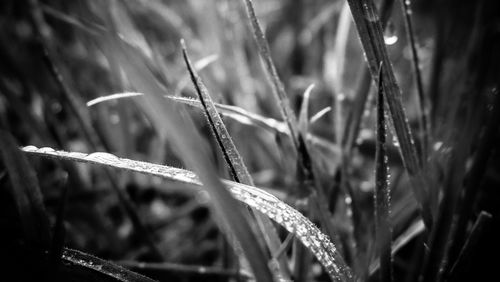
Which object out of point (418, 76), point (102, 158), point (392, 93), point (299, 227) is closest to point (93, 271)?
point (102, 158)

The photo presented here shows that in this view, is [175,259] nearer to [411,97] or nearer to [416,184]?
[416,184]

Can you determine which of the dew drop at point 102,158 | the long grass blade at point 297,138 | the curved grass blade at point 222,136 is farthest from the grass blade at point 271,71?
the dew drop at point 102,158

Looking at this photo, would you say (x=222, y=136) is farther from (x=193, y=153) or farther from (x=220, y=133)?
(x=193, y=153)

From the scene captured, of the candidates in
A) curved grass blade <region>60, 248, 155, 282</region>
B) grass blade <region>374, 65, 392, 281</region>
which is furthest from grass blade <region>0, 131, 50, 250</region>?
grass blade <region>374, 65, 392, 281</region>

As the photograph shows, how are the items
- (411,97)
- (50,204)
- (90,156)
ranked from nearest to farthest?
(90,156)
(50,204)
(411,97)

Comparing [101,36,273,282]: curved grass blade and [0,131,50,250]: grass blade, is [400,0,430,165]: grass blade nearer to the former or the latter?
[101,36,273,282]: curved grass blade

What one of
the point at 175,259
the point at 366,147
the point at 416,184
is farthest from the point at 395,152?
the point at 175,259

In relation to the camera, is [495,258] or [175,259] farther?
[175,259]
